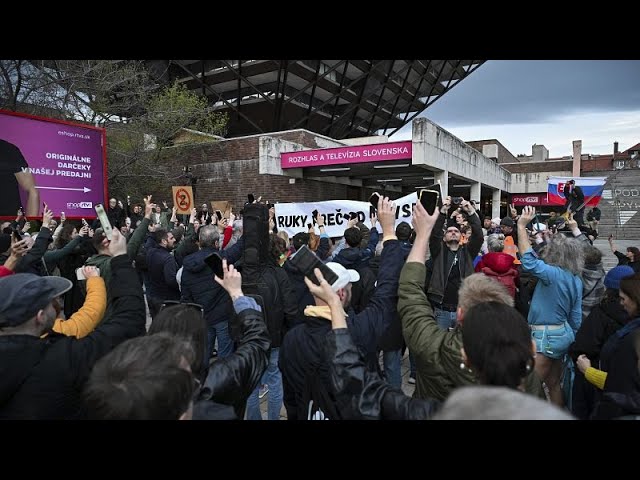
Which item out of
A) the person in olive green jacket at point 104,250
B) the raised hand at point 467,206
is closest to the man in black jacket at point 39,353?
the person in olive green jacket at point 104,250

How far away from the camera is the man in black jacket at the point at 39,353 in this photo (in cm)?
165

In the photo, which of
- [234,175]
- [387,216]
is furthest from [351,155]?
[387,216]

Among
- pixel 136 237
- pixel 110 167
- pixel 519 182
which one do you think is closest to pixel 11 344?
pixel 136 237

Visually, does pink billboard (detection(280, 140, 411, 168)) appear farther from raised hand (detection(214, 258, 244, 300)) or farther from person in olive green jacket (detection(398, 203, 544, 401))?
raised hand (detection(214, 258, 244, 300))

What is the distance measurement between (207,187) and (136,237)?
45.9ft

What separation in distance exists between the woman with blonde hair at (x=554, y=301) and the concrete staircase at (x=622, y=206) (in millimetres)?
32260

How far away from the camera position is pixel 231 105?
28.6 m

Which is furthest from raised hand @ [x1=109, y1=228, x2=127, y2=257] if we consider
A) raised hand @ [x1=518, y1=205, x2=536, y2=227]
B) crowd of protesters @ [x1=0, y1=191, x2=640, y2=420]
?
raised hand @ [x1=518, y1=205, x2=536, y2=227]

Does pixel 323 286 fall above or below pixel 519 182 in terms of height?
below

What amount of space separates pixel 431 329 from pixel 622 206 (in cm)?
3944

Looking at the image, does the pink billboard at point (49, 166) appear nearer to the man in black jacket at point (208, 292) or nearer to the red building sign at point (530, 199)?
the man in black jacket at point (208, 292)

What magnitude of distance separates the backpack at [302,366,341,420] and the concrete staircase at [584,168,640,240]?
3463 centimetres
